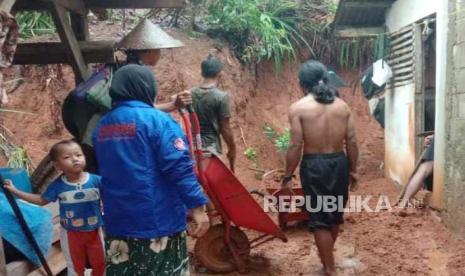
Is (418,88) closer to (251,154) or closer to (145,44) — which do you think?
(251,154)

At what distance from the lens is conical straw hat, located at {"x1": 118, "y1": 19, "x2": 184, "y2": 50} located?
13.3 feet

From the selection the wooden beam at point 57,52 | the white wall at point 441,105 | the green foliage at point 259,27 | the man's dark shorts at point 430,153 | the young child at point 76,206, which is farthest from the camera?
the green foliage at point 259,27

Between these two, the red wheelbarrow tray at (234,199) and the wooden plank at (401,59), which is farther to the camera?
the wooden plank at (401,59)

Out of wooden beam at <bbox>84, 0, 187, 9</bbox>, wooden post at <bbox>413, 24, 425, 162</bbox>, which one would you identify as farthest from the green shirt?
wooden post at <bbox>413, 24, 425, 162</bbox>

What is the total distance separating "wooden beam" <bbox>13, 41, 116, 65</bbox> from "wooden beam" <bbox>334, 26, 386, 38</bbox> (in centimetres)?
499

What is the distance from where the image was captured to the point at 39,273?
3.61 meters

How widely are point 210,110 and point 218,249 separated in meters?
1.47

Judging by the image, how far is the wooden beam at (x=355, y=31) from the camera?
324 inches

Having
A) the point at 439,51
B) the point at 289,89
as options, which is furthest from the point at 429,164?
the point at 289,89

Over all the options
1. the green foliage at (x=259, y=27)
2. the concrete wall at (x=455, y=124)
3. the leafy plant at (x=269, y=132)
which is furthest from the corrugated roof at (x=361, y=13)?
the concrete wall at (x=455, y=124)

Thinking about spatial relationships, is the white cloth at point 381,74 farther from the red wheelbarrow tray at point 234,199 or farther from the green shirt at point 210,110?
the red wheelbarrow tray at point 234,199

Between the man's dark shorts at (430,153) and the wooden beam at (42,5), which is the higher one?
the wooden beam at (42,5)

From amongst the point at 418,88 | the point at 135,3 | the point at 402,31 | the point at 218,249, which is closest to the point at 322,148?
the point at 218,249

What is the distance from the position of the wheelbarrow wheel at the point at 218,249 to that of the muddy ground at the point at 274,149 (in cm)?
19
